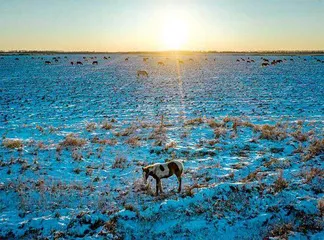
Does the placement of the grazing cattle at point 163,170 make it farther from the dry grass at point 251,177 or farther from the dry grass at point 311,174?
the dry grass at point 311,174

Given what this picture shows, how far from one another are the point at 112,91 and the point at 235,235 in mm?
21500

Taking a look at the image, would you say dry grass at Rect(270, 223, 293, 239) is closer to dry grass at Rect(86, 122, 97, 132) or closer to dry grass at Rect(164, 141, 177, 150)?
dry grass at Rect(164, 141, 177, 150)

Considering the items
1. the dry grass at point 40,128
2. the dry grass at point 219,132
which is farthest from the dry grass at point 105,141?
the dry grass at point 219,132

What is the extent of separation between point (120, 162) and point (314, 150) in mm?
6418

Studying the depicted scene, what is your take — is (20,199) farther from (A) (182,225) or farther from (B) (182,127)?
(B) (182,127)

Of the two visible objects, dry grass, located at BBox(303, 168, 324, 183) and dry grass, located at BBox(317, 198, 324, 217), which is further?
dry grass, located at BBox(303, 168, 324, 183)

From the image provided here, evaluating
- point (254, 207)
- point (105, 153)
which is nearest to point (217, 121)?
point (105, 153)

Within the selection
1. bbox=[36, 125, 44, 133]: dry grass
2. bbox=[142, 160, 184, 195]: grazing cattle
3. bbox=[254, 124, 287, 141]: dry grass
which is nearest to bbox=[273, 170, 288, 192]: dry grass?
bbox=[142, 160, 184, 195]: grazing cattle

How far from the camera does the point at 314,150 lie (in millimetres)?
10109

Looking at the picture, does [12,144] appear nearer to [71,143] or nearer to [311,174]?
[71,143]

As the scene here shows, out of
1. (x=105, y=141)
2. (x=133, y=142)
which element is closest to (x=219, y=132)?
(x=133, y=142)

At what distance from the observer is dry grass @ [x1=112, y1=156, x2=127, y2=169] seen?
9450mm

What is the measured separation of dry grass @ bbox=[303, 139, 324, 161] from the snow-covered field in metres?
0.03

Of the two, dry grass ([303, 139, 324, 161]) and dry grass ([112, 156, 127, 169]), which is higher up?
dry grass ([303, 139, 324, 161])
